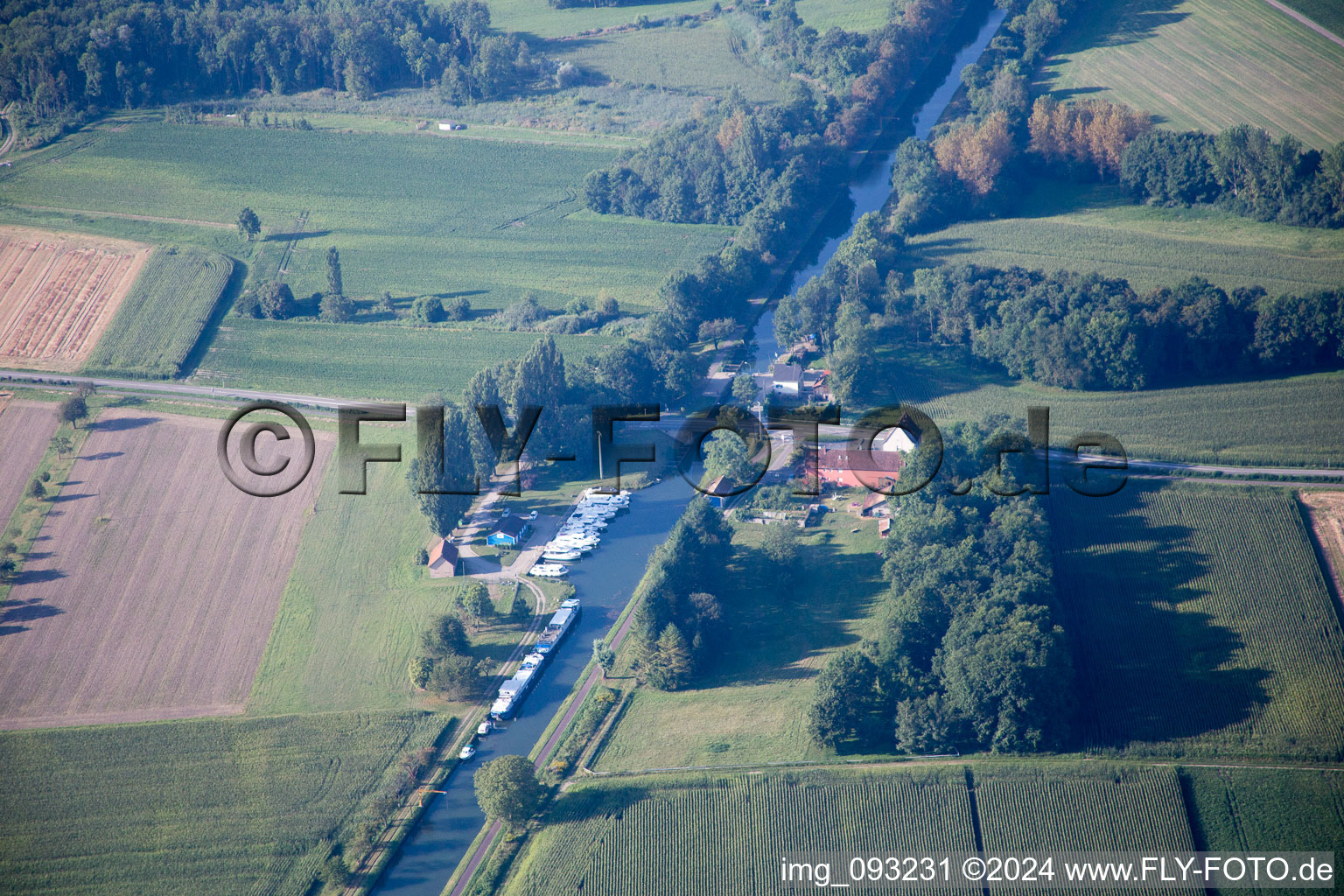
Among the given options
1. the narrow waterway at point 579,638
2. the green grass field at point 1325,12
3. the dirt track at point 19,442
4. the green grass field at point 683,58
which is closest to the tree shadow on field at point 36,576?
the dirt track at point 19,442

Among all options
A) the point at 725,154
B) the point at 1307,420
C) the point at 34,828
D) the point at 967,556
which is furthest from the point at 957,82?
the point at 34,828

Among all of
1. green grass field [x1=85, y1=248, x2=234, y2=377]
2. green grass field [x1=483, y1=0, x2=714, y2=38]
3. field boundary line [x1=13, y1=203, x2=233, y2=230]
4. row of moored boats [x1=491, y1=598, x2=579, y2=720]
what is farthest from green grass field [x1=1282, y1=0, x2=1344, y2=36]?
field boundary line [x1=13, y1=203, x2=233, y2=230]

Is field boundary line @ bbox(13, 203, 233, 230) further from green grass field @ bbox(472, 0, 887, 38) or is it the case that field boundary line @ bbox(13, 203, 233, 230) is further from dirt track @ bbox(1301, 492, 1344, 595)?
dirt track @ bbox(1301, 492, 1344, 595)

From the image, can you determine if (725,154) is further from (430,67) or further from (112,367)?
(112,367)

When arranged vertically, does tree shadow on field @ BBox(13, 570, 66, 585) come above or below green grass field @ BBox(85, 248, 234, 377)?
below

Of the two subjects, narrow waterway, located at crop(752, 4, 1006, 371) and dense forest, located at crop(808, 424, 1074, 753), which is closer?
dense forest, located at crop(808, 424, 1074, 753)

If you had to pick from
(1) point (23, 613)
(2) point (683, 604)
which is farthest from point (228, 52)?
(2) point (683, 604)

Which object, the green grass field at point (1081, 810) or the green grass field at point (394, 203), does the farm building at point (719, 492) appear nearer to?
the green grass field at point (1081, 810)
